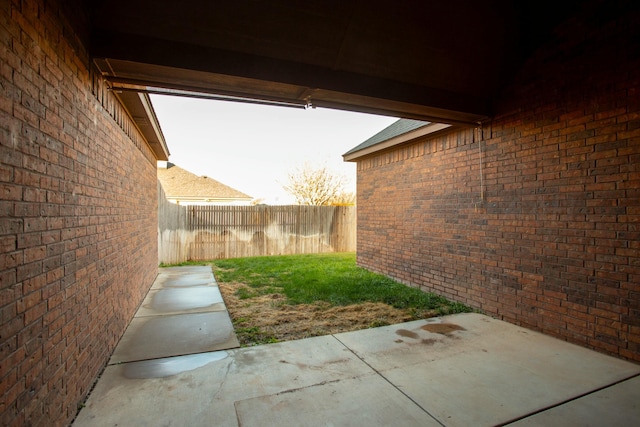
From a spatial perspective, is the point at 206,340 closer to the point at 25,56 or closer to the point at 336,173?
the point at 25,56

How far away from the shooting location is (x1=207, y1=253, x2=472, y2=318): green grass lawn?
5.61 metres

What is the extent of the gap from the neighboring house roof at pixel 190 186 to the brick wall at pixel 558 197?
20.8 metres

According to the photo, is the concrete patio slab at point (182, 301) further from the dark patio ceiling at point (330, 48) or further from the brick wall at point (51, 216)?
the dark patio ceiling at point (330, 48)

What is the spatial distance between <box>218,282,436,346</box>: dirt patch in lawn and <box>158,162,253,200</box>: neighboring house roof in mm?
19319

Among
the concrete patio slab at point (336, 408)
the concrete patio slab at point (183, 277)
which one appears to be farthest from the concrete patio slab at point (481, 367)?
the concrete patio slab at point (183, 277)

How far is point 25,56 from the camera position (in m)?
1.87

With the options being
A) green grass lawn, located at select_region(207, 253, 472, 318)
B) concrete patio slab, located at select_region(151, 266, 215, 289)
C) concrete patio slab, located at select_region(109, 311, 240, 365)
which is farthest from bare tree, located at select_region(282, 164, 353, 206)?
concrete patio slab, located at select_region(109, 311, 240, 365)

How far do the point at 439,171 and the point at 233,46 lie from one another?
4.20 m

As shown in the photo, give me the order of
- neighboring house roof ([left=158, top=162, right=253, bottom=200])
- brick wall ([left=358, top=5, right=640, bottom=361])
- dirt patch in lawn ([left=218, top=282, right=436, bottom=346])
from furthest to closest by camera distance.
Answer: neighboring house roof ([left=158, top=162, right=253, bottom=200]) → dirt patch in lawn ([left=218, top=282, right=436, bottom=346]) → brick wall ([left=358, top=5, right=640, bottom=361])

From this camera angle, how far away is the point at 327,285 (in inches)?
269

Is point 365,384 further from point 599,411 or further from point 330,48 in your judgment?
point 330,48

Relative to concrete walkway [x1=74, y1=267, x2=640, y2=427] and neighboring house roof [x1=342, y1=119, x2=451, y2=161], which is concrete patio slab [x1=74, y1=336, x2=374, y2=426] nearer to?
concrete walkway [x1=74, y1=267, x2=640, y2=427]

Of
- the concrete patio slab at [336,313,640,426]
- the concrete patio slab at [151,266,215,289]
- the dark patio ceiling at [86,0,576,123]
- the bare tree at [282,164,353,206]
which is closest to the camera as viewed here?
the concrete patio slab at [336,313,640,426]

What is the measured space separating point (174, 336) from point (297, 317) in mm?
1663
